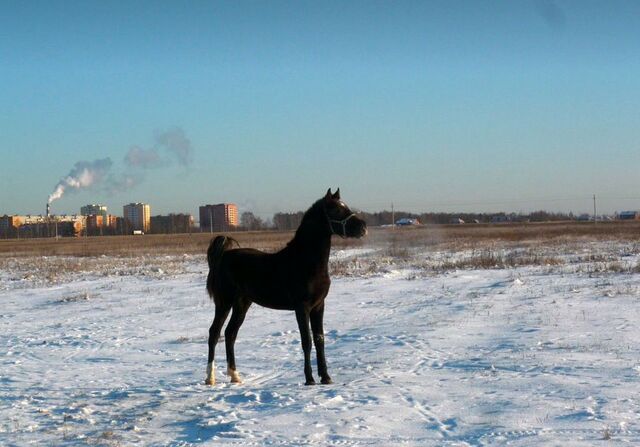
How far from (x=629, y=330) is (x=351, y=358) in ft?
14.7

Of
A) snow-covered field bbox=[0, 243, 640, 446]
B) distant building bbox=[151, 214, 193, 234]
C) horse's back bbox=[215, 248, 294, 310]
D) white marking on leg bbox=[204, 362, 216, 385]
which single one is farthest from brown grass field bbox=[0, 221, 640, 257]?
distant building bbox=[151, 214, 193, 234]

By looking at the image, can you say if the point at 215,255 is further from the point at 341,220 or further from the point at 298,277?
the point at 341,220

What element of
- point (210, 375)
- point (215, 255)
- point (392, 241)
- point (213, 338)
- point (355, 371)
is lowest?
point (355, 371)

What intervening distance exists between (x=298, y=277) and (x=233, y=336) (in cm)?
136

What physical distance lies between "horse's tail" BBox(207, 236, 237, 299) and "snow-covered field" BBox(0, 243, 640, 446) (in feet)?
3.96

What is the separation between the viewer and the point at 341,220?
8125 mm

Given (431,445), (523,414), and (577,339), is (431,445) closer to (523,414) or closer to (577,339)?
(523,414)

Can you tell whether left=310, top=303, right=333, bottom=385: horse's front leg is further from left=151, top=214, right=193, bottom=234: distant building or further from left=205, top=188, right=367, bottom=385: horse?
left=151, top=214, right=193, bottom=234: distant building

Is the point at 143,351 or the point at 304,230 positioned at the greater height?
the point at 304,230

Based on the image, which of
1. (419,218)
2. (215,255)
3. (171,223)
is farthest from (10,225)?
(215,255)

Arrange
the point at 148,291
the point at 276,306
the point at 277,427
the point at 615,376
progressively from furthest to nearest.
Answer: the point at 148,291
the point at 276,306
the point at 615,376
the point at 277,427

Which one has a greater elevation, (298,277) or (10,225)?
(10,225)

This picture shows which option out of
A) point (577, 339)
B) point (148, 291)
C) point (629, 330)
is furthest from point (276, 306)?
point (148, 291)

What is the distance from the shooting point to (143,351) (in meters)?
11.1
